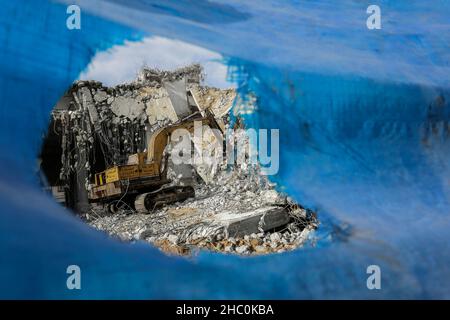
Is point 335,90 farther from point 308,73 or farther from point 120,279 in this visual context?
point 120,279

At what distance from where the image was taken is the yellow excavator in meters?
3.71

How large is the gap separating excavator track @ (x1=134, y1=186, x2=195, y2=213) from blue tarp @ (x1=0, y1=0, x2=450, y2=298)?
0.27 m

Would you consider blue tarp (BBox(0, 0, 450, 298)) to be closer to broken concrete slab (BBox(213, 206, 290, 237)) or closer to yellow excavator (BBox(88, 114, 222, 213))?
broken concrete slab (BBox(213, 206, 290, 237))

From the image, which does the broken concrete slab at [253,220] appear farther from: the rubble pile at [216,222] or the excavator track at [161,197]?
the excavator track at [161,197]

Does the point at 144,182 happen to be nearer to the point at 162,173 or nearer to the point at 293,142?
the point at 162,173

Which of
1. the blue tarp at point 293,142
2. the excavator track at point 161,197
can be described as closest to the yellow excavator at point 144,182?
the excavator track at point 161,197

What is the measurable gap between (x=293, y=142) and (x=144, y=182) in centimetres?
100

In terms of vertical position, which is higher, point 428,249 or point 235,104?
point 235,104

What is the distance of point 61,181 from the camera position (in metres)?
3.67

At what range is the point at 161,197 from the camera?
372 cm

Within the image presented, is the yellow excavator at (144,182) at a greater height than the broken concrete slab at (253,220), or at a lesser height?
greater

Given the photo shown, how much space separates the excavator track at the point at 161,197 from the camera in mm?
3693
